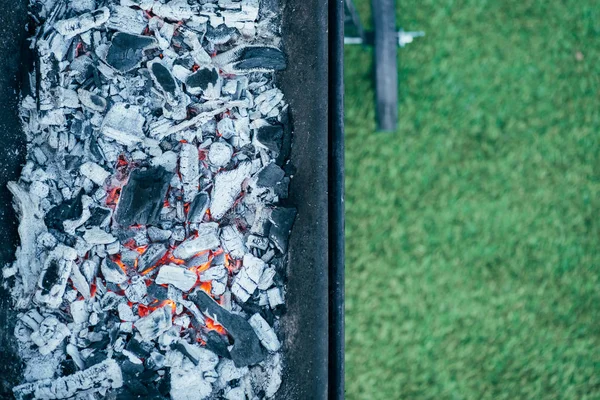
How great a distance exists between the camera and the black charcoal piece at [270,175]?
1.56 meters

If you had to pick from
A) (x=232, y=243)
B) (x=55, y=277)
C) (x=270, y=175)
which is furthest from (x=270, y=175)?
(x=55, y=277)

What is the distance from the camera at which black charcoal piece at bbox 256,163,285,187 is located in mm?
1563

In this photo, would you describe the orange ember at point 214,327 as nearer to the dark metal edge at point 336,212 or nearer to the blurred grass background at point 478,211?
the dark metal edge at point 336,212

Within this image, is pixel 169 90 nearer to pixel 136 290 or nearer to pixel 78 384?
pixel 136 290

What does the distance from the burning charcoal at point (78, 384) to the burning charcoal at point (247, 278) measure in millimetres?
407

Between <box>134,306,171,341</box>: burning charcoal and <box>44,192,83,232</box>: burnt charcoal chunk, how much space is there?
37 centimetres

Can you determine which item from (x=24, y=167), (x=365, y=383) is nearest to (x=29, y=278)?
(x=24, y=167)

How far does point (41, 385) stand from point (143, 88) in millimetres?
921

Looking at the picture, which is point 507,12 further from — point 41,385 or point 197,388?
point 41,385

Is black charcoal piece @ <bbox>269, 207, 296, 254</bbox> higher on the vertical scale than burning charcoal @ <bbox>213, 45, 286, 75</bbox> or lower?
lower

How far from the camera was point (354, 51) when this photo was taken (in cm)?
240

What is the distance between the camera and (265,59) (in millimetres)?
1591

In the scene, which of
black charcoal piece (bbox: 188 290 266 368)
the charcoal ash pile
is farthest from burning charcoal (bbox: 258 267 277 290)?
black charcoal piece (bbox: 188 290 266 368)

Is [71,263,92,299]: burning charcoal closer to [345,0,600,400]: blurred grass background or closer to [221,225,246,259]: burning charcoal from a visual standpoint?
[221,225,246,259]: burning charcoal
